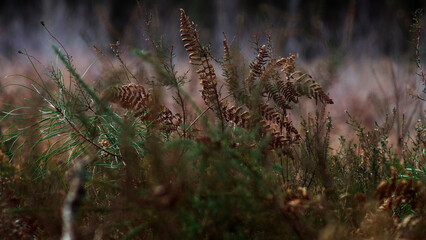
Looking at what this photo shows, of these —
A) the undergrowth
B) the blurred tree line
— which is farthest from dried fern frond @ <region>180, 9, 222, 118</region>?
the blurred tree line

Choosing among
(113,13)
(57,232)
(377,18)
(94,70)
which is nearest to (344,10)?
(377,18)

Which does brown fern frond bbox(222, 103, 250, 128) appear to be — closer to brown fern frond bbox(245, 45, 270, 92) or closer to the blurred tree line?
brown fern frond bbox(245, 45, 270, 92)

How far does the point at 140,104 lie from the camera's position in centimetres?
106

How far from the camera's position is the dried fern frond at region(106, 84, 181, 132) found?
1010mm

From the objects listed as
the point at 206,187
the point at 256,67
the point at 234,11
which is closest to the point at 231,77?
the point at 256,67

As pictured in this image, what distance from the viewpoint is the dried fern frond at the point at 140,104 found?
3.31ft

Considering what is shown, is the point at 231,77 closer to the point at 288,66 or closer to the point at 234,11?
the point at 288,66

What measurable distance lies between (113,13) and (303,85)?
14.5ft

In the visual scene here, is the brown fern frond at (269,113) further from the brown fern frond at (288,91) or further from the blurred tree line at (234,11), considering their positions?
the blurred tree line at (234,11)

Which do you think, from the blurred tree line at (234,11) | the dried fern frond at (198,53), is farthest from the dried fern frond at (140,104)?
the blurred tree line at (234,11)

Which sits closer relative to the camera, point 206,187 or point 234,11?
point 206,187

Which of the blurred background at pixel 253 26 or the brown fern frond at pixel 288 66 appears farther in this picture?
the blurred background at pixel 253 26

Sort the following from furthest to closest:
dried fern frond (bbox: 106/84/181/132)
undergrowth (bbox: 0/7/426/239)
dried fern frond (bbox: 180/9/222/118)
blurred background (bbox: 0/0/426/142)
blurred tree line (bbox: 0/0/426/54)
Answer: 1. blurred tree line (bbox: 0/0/426/54)
2. blurred background (bbox: 0/0/426/142)
3. dried fern frond (bbox: 106/84/181/132)
4. dried fern frond (bbox: 180/9/222/118)
5. undergrowth (bbox: 0/7/426/239)

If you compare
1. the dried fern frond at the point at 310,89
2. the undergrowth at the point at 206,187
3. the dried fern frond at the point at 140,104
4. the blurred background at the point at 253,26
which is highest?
the blurred background at the point at 253,26
